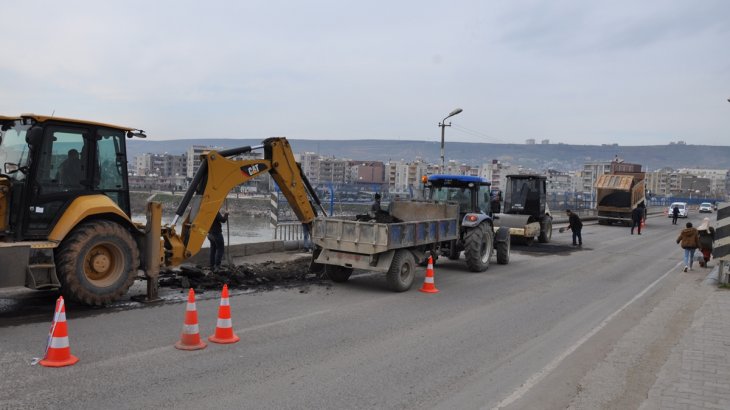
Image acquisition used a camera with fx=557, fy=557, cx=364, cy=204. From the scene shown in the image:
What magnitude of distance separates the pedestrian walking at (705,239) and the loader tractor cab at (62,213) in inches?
616

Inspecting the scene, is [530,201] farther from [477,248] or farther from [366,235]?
[366,235]

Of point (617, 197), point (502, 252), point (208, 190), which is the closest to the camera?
point (208, 190)

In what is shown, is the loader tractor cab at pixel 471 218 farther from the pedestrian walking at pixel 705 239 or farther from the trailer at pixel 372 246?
the pedestrian walking at pixel 705 239

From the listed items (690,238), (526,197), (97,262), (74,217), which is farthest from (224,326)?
(526,197)

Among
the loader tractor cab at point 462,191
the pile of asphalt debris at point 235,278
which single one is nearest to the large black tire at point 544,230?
the loader tractor cab at point 462,191

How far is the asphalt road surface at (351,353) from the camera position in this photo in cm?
519

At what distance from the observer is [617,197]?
35719 millimetres

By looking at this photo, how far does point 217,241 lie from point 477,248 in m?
6.36

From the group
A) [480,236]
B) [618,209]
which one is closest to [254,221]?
[480,236]

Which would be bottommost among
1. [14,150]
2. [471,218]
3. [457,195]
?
[471,218]

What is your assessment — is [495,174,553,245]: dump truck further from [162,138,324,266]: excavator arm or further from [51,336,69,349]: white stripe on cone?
[51,336,69,349]: white stripe on cone

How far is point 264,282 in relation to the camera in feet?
36.4

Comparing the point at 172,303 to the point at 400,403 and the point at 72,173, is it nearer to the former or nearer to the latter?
the point at 72,173

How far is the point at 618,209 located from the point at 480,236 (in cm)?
2545
